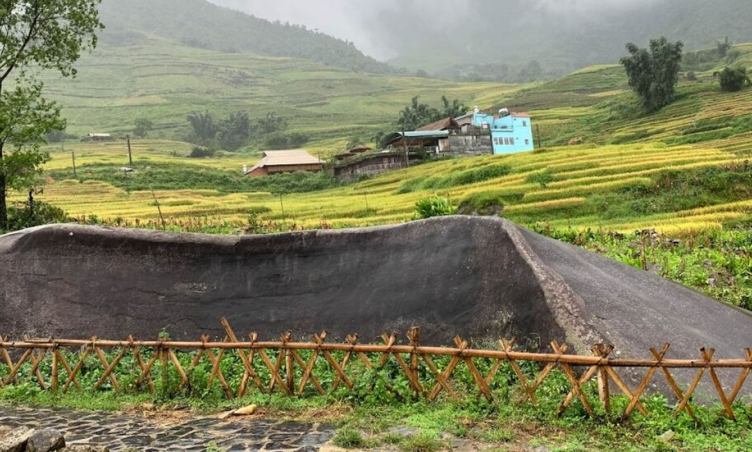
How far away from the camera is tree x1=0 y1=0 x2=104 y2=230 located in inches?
740

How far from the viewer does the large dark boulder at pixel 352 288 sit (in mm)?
8961

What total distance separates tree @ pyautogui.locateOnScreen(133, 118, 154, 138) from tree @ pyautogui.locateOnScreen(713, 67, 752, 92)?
87.7 meters

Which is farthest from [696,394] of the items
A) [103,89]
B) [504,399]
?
[103,89]

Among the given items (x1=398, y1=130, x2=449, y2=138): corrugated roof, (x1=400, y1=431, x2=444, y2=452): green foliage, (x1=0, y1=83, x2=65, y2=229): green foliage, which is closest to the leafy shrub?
(x1=398, y1=130, x2=449, y2=138): corrugated roof

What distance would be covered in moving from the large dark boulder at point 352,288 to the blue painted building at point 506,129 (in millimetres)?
51276

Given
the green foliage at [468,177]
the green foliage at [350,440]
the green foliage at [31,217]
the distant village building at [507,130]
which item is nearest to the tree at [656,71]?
the distant village building at [507,130]

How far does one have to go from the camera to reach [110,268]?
39.4 ft

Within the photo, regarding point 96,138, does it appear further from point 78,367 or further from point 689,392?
point 689,392

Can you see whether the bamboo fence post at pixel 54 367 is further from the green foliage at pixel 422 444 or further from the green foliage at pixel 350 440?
the green foliage at pixel 422 444

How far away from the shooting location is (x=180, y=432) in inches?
295

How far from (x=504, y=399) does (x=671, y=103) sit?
64464 millimetres

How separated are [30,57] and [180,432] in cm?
1719

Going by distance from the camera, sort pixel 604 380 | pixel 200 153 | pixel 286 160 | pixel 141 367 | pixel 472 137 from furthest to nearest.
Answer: pixel 200 153 → pixel 286 160 → pixel 472 137 → pixel 141 367 → pixel 604 380

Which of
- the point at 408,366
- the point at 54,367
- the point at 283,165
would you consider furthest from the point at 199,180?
the point at 408,366
